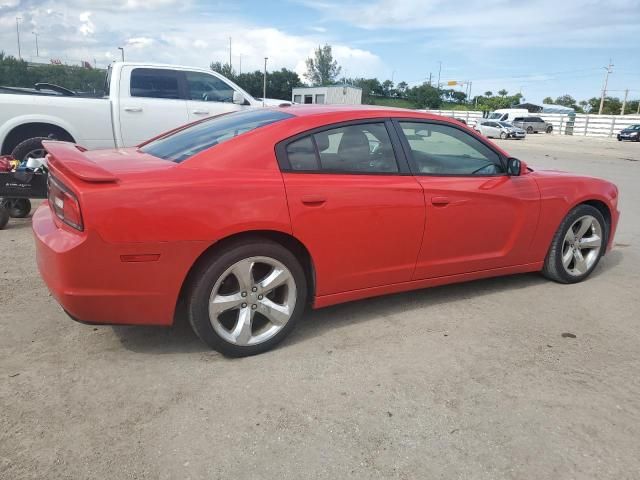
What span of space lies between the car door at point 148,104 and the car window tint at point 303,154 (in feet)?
15.9

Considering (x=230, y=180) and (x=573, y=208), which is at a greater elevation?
(x=230, y=180)

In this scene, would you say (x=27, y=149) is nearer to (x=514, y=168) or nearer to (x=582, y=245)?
(x=514, y=168)

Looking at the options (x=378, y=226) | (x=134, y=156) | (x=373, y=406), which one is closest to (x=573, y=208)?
(x=378, y=226)

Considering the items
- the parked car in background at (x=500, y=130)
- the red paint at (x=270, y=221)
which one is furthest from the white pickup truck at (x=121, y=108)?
the parked car in background at (x=500, y=130)

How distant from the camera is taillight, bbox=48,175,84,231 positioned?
2760 mm

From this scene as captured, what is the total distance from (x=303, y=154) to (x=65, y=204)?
1.40 meters

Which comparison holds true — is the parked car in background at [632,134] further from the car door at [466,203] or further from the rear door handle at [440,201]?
the rear door handle at [440,201]

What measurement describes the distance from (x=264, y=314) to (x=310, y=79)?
393ft

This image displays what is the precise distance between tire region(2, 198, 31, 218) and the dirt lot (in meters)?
2.83

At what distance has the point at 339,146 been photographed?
3.53 meters

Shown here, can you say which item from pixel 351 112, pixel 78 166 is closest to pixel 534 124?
pixel 351 112

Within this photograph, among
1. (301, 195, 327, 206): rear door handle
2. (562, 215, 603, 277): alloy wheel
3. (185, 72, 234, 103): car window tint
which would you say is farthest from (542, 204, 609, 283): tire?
(185, 72, 234, 103): car window tint

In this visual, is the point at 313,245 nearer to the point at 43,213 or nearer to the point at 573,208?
the point at 43,213

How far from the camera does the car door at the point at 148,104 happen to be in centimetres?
747
